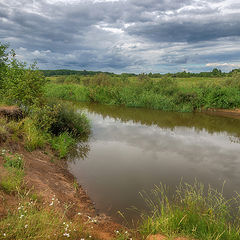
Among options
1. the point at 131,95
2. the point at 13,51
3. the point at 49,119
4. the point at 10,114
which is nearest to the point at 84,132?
the point at 49,119

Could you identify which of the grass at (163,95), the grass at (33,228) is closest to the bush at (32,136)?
the grass at (33,228)

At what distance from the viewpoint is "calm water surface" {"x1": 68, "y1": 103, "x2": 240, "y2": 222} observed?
244 inches

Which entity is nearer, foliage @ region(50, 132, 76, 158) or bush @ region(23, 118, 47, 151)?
bush @ region(23, 118, 47, 151)

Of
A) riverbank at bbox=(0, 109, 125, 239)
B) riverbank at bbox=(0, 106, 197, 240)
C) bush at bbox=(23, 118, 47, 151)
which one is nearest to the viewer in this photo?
riverbank at bbox=(0, 106, 197, 240)

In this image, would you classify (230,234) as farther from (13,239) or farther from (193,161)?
(193,161)

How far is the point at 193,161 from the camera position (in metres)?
8.48

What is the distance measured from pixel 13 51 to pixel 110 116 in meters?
9.18

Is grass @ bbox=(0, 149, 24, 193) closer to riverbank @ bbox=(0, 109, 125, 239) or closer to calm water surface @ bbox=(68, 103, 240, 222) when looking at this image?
riverbank @ bbox=(0, 109, 125, 239)

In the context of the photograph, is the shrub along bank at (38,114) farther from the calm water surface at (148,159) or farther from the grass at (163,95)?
the grass at (163,95)

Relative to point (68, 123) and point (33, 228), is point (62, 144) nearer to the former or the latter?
point (68, 123)

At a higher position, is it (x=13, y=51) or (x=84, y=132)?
(x=13, y=51)

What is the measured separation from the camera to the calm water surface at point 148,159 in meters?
6.19

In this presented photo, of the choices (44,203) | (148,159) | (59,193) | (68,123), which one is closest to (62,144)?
(68,123)

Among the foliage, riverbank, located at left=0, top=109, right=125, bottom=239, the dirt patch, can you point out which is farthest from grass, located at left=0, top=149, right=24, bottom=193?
the foliage
